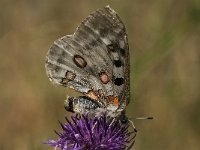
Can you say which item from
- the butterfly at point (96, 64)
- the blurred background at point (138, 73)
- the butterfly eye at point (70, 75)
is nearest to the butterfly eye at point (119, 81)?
the butterfly at point (96, 64)

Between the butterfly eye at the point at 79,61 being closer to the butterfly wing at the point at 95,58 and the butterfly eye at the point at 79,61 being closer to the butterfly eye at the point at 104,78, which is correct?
the butterfly wing at the point at 95,58

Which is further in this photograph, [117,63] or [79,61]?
[79,61]

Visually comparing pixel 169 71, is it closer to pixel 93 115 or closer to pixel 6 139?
pixel 6 139

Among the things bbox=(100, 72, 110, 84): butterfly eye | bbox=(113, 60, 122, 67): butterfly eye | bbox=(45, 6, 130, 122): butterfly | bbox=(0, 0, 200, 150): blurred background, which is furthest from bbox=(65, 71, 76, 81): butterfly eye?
bbox=(0, 0, 200, 150): blurred background

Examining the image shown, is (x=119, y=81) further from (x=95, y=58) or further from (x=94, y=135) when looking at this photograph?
(x=94, y=135)

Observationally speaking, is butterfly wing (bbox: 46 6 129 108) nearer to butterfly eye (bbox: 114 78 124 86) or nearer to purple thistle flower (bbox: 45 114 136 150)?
butterfly eye (bbox: 114 78 124 86)

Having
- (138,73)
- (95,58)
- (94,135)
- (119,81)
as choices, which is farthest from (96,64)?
(138,73)
